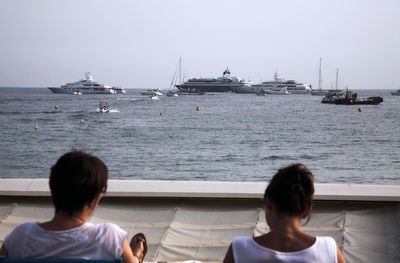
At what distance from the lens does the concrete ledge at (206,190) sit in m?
2.67

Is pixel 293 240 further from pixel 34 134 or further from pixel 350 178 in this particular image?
pixel 34 134

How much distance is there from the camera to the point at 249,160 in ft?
57.9

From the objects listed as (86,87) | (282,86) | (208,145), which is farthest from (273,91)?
(208,145)

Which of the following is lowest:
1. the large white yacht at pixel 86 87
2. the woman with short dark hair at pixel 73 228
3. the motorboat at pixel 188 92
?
the motorboat at pixel 188 92

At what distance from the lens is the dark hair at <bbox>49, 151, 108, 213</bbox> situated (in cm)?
118

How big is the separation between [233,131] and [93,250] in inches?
1020

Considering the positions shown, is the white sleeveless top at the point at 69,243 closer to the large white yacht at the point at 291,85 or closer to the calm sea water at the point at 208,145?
the calm sea water at the point at 208,145

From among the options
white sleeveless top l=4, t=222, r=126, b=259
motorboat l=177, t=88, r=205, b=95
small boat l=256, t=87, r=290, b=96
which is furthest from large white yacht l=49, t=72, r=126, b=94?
white sleeveless top l=4, t=222, r=126, b=259

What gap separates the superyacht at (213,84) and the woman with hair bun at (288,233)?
260 ft

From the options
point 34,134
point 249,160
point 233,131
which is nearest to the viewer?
point 249,160

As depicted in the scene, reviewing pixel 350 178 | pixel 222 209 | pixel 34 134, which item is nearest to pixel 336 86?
pixel 34 134

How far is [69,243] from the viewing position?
125 cm

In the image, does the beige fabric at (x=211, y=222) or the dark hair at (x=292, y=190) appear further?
the beige fabric at (x=211, y=222)

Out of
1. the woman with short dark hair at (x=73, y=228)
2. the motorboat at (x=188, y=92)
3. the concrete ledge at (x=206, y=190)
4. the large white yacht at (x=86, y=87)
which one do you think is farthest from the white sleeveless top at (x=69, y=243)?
the large white yacht at (x=86, y=87)
